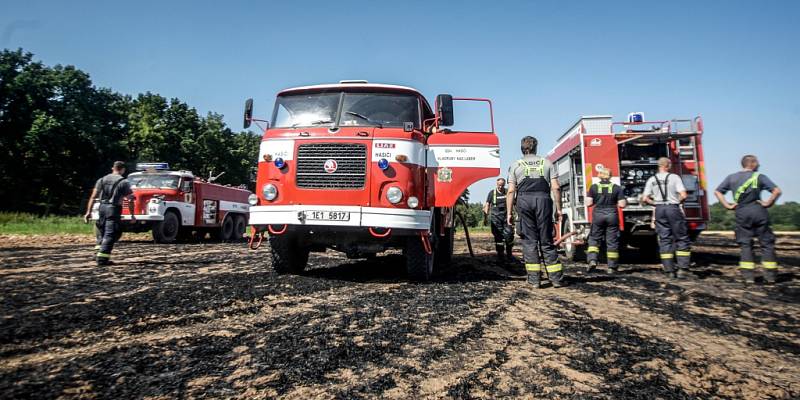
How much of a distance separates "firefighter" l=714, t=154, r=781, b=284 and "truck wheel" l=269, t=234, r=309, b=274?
628cm

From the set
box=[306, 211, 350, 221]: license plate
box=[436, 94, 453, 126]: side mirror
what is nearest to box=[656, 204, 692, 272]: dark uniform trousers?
box=[436, 94, 453, 126]: side mirror

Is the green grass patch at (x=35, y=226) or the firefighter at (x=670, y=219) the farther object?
the green grass patch at (x=35, y=226)

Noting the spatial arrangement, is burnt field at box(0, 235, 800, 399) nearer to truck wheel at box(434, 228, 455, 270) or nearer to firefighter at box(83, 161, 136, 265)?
firefighter at box(83, 161, 136, 265)

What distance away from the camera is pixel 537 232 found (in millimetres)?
5555

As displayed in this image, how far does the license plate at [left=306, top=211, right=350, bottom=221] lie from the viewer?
508 cm

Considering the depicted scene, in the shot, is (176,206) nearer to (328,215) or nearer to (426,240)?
(328,215)

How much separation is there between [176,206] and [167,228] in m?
0.71

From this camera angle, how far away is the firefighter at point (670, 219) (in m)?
6.64

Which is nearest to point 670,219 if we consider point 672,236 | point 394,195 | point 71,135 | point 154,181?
point 672,236

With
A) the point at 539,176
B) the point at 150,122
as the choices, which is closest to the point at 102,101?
the point at 150,122

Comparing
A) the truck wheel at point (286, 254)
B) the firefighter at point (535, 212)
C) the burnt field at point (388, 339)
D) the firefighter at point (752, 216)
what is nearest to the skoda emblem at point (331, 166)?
the truck wheel at point (286, 254)

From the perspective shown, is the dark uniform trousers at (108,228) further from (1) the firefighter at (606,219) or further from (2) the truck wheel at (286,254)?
(1) the firefighter at (606,219)

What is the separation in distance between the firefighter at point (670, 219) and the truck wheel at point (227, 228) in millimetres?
13480

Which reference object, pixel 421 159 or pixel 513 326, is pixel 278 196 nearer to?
pixel 421 159
